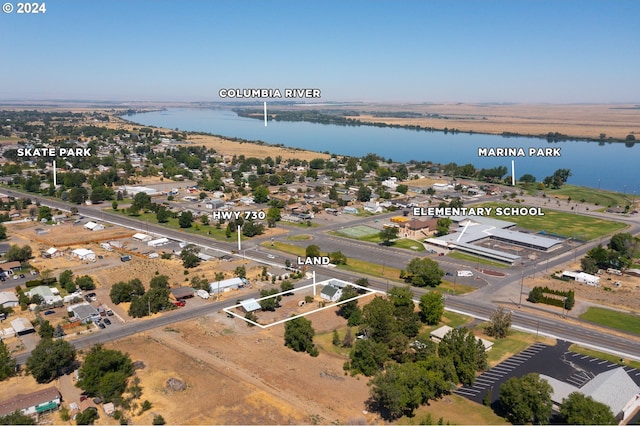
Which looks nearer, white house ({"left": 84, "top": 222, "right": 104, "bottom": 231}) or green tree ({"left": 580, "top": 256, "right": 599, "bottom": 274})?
green tree ({"left": 580, "top": 256, "right": 599, "bottom": 274})

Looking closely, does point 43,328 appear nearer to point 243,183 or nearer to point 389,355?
point 389,355

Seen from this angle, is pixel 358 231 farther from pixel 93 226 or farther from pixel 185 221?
pixel 93 226

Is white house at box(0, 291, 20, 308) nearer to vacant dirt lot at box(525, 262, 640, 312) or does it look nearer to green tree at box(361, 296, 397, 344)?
green tree at box(361, 296, 397, 344)

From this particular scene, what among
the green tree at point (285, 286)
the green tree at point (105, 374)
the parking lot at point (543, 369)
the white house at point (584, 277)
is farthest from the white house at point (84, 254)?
the white house at point (584, 277)

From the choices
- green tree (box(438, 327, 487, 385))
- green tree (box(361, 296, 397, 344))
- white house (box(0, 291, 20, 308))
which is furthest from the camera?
white house (box(0, 291, 20, 308))

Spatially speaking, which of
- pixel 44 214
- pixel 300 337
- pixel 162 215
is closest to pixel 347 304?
pixel 300 337

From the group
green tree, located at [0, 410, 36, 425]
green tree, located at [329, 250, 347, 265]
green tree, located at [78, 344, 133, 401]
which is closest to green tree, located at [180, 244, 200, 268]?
green tree, located at [329, 250, 347, 265]

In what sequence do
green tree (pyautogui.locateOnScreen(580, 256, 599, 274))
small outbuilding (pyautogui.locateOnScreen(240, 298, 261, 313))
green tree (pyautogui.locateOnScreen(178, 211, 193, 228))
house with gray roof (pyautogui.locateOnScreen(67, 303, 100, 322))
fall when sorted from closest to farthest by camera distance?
house with gray roof (pyautogui.locateOnScreen(67, 303, 100, 322))
small outbuilding (pyautogui.locateOnScreen(240, 298, 261, 313))
green tree (pyautogui.locateOnScreen(580, 256, 599, 274))
green tree (pyautogui.locateOnScreen(178, 211, 193, 228))

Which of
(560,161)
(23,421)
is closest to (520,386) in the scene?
(23,421)
